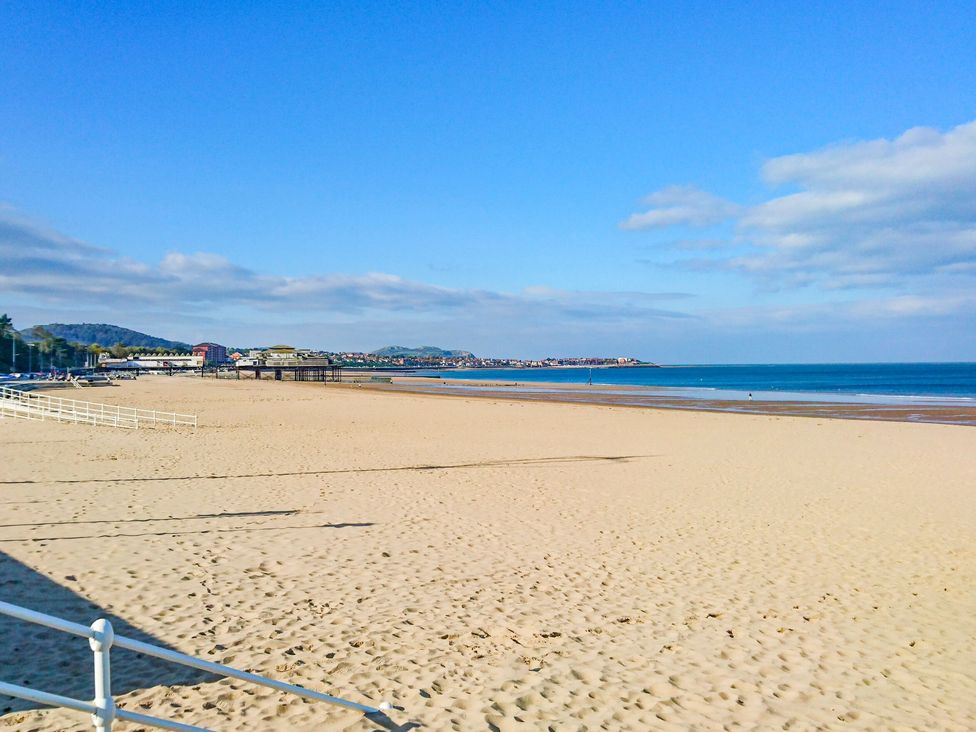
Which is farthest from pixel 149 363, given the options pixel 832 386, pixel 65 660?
pixel 65 660

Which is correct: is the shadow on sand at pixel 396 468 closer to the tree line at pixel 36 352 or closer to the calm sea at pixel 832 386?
the calm sea at pixel 832 386

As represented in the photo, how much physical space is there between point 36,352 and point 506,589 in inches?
5184

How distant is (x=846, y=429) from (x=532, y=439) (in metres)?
13.9

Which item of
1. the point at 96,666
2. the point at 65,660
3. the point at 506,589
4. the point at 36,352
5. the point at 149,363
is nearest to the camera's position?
the point at 96,666

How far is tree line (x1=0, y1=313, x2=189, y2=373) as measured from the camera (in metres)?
95.8

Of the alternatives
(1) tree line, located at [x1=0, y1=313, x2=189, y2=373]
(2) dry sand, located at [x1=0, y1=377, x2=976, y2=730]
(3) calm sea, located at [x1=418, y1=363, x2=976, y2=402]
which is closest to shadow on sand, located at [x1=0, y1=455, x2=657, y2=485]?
(2) dry sand, located at [x1=0, y1=377, x2=976, y2=730]

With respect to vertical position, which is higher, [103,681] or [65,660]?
[103,681]

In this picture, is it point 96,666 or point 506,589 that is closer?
point 96,666

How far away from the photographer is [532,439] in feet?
74.7

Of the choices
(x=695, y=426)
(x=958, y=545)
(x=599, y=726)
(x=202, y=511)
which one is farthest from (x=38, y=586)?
(x=695, y=426)

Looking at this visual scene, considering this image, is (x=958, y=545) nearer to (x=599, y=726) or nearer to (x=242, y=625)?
(x=599, y=726)

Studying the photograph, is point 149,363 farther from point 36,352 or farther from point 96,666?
point 96,666

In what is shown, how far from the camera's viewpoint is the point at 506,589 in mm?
7250

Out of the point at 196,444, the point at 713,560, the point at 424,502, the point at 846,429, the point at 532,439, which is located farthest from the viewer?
the point at 846,429
